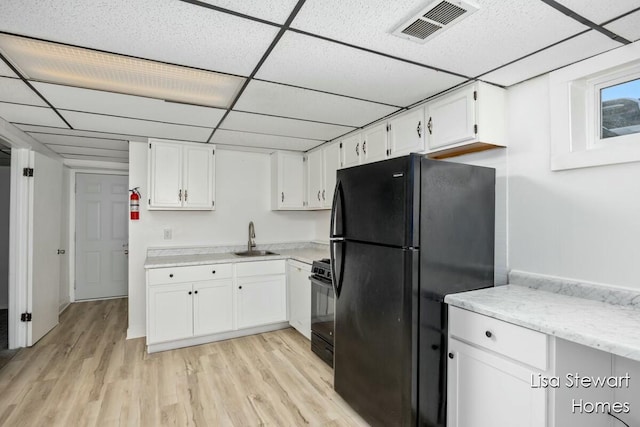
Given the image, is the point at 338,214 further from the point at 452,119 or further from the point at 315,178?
the point at 315,178

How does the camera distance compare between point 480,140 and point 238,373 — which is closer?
point 480,140

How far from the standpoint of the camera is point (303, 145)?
12.4 feet

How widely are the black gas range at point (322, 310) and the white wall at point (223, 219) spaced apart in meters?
1.39

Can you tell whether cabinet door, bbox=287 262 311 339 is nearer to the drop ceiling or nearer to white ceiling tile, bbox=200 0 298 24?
the drop ceiling

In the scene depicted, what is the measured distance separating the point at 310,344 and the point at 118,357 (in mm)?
1801

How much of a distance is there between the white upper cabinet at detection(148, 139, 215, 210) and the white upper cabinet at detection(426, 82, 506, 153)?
102 inches

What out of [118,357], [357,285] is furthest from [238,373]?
[357,285]

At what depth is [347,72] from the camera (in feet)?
6.13

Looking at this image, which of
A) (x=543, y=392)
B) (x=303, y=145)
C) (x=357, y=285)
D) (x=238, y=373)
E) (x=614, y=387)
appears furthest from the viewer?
(x=303, y=145)

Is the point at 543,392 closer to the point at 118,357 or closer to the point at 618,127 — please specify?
the point at 618,127

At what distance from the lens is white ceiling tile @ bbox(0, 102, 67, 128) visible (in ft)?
7.89

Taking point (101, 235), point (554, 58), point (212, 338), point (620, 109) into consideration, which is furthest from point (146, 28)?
point (101, 235)

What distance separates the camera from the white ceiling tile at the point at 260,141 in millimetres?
3289

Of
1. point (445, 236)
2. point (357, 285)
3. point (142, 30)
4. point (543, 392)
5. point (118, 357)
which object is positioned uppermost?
point (142, 30)
